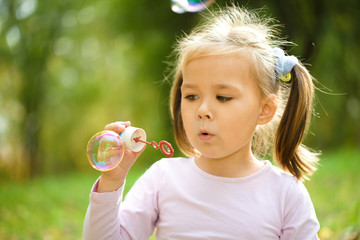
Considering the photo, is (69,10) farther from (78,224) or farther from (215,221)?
(215,221)

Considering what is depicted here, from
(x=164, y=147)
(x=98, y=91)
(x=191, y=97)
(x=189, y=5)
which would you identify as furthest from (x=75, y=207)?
(x=98, y=91)

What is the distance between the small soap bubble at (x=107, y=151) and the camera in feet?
5.63

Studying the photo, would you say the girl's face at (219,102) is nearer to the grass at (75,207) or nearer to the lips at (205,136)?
the lips at (205,136)

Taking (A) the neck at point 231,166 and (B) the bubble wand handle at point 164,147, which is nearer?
(B) the bubble wand handle at point 164,147

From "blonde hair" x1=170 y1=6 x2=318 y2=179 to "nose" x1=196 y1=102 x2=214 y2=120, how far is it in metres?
0.23

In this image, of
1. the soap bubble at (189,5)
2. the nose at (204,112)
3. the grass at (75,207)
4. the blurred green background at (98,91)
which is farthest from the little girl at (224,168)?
the blurred green background at (98,91)

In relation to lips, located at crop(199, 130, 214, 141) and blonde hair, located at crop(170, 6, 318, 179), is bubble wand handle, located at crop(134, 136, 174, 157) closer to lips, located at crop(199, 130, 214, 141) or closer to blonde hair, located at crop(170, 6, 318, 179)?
lips, located at crop(199, 130, 214, 141)

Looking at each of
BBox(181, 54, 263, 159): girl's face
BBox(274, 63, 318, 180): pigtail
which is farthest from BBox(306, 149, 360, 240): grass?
BBox(181, 54, 263, 159): girl's face

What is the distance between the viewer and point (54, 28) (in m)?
13.0

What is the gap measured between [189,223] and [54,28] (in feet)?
40.6

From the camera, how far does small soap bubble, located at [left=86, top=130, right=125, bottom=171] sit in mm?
1716

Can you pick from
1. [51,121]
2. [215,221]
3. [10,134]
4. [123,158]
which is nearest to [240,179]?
[215,221]

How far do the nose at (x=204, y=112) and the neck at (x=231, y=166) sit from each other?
0.28 meters

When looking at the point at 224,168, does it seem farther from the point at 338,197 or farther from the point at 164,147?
the point at 338,197
